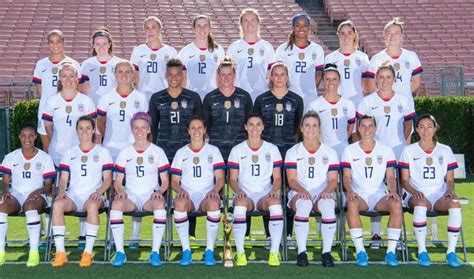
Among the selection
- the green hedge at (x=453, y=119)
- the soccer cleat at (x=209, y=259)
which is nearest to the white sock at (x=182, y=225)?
the soccer cleat at (x=209, y=259)

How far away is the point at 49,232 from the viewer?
6508 mm

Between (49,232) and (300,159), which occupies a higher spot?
(300,159)

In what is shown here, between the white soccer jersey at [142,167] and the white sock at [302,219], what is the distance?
1.24 meters

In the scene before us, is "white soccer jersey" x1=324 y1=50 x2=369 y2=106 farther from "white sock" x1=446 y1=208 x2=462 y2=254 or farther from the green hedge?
the green hedge

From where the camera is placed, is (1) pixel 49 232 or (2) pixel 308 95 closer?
(1) pixel 49 232

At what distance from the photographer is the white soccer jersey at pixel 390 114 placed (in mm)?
7000

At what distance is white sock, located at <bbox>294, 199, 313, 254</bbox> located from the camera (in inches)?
244

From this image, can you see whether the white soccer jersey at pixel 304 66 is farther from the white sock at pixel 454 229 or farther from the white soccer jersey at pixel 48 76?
the white soccer jersey at pixel 48 76

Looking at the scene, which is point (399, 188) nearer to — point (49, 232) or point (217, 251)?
point (217, 251)

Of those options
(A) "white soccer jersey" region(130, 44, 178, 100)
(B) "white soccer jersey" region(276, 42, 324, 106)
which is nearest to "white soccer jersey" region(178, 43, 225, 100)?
(A) "white soccer jersey" region(130, 44, 178, 100)

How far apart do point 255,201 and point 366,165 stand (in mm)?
1025

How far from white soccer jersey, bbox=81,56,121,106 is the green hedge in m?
6.55

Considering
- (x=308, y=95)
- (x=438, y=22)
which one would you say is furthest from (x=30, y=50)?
(x=308, y=95)

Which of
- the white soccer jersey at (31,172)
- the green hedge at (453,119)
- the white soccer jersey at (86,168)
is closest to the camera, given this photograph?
the white soccer jersey at (86,168)
